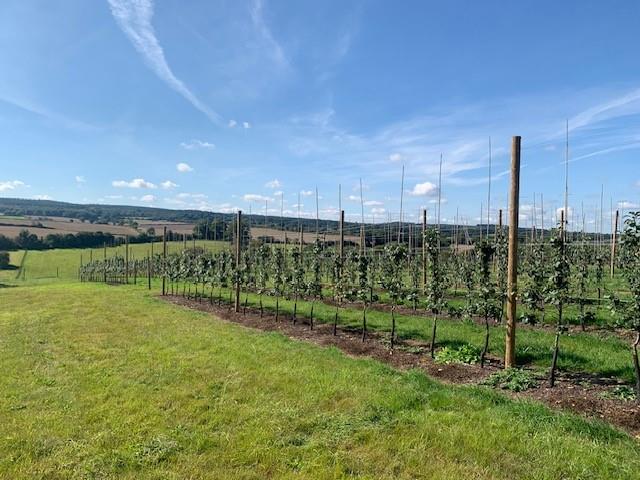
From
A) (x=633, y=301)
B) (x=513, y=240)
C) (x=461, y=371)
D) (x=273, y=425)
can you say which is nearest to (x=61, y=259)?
(x=461, y=371)

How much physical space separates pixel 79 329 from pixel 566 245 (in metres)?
15.3

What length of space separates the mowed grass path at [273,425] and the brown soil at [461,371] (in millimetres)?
735

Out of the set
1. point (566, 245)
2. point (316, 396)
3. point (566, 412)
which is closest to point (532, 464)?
point (566, 412)

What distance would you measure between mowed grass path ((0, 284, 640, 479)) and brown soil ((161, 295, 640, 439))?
74 cm

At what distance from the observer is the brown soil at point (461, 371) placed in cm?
626

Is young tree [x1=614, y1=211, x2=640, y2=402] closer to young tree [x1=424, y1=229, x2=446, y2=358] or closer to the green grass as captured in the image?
the green grass

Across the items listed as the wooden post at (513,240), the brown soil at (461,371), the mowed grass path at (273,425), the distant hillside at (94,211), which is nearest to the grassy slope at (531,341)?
the brown soil at (461,371)

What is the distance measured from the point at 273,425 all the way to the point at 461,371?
4515mm

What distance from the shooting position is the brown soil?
6.26 m

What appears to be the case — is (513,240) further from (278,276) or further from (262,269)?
(262,269)

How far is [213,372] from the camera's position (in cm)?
877

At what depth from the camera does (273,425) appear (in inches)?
235

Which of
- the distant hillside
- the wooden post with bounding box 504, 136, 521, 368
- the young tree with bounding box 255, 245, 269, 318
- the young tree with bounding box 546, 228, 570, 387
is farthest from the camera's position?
the distant hillside

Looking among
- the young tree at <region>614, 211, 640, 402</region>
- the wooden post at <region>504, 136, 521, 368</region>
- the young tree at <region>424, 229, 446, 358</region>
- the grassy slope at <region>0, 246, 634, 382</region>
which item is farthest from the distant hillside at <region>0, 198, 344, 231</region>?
the young tree at <region>614, 211, 640, 402</region>
